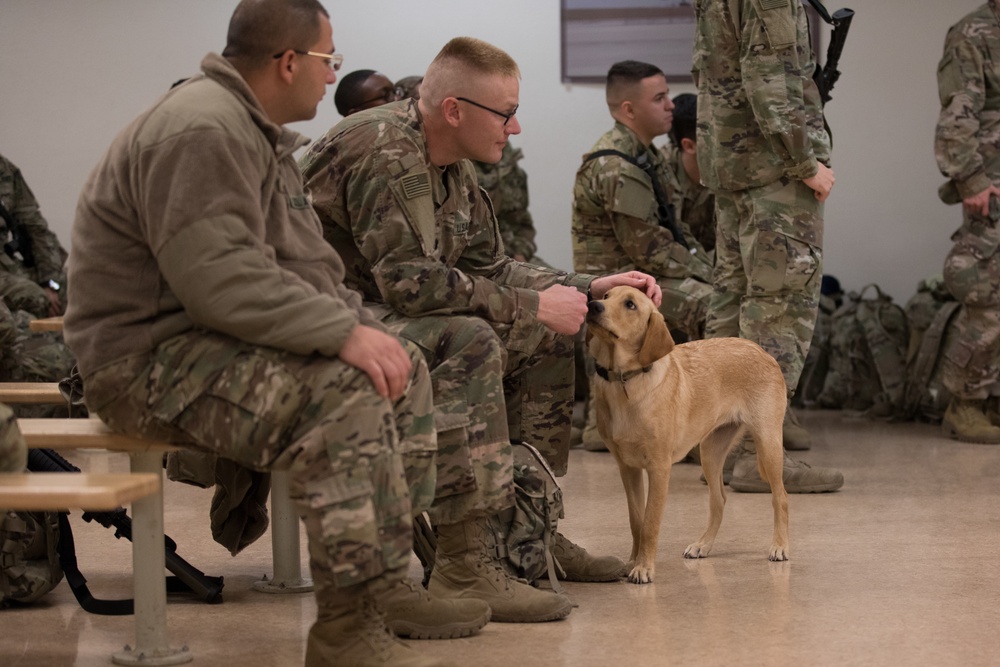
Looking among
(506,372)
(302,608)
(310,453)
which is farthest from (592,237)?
(310,453)

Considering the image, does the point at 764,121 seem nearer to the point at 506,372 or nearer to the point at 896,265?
the point at 506,372

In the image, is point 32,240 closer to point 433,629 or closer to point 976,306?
point 433,629

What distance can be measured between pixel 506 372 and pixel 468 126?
692 millimetres

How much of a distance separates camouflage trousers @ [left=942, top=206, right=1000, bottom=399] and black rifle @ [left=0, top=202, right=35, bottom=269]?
4922 millimetres

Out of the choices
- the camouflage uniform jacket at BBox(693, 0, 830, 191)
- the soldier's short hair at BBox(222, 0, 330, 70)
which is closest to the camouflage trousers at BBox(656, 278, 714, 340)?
the camouflage uniform jacket at BBox(693, 0, 830, 191)

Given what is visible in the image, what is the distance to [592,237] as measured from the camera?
615 cm

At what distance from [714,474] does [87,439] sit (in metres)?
2.15

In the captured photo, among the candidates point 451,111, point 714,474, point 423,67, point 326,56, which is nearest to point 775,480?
point 714,474

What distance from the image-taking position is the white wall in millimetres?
8016

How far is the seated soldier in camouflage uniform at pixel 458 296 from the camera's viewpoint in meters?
3.14

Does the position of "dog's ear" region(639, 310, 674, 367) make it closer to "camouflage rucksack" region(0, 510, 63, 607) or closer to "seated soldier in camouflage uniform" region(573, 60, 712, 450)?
"camouflage rucksack" region(0, 510, 63, 607)

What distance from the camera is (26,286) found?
21.9 feet

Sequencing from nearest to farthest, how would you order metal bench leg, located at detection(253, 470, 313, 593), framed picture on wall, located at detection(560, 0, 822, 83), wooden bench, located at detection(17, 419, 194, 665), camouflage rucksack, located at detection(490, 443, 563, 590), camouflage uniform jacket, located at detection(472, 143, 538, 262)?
wooden bench, located at detection(17, 419, 194, 665) → camouflage rucksack, located at detection(490, 443, 563, 590) → metal bench leg, located at detection(253, 470, 313, 593) → camouflage uniform jacket, located at detection(472, 143, 538, 262) → framed picture on wall, located at detection(560, 0, 822, 83)

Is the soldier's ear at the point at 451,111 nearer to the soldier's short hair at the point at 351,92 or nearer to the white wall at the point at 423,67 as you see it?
the soldier's short hair at the point at 351,92
